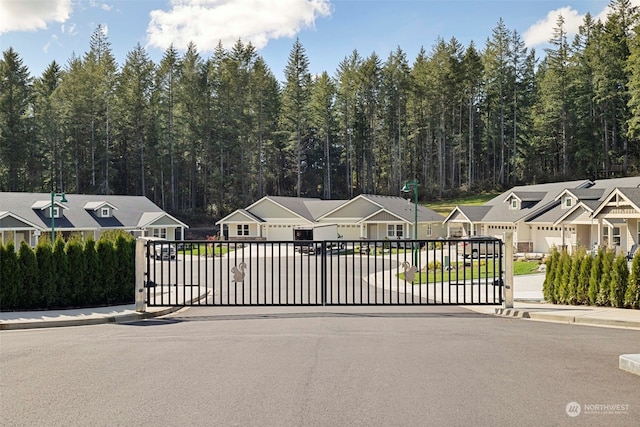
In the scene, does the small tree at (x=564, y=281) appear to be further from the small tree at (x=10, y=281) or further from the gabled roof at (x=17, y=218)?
the gabled roof at (x=17, y=218)

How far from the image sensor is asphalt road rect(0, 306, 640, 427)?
4328 mm

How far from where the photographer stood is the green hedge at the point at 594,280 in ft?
34.9

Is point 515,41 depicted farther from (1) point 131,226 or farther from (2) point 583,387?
(2) point 583,387

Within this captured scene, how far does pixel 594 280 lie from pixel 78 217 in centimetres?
3764

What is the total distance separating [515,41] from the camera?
61.0 meters

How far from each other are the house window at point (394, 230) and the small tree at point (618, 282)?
3554cm

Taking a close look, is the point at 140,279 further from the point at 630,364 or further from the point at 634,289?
the point at 634,289

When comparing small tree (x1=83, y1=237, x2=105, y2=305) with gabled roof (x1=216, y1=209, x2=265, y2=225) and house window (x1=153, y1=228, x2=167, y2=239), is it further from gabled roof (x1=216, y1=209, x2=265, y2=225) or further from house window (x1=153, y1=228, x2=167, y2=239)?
gabled roof (x1=216, y1=209, x2=265, y2=225)

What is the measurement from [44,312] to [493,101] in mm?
60013

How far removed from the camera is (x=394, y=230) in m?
46.6

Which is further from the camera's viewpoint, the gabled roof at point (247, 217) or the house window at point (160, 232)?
the gabled roof at point (247, 217)

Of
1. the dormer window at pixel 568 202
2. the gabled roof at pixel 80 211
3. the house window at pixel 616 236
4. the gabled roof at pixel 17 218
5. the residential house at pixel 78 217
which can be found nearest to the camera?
the house window at pixel 616 236

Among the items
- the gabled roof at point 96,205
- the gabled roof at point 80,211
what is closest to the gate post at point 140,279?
the gabled roof at point 80,211

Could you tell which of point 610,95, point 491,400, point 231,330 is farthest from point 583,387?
point 610,95
